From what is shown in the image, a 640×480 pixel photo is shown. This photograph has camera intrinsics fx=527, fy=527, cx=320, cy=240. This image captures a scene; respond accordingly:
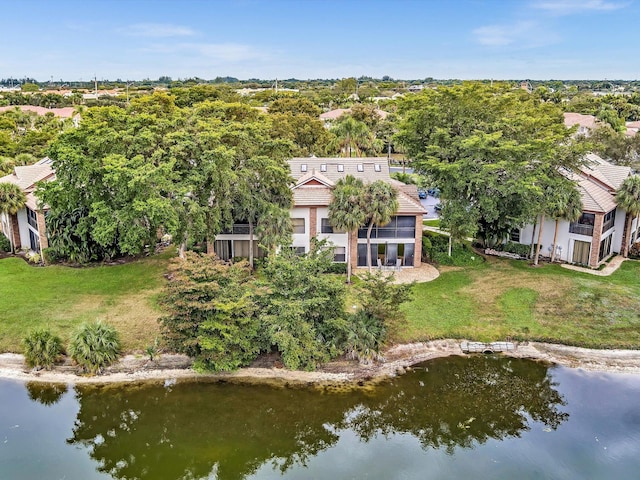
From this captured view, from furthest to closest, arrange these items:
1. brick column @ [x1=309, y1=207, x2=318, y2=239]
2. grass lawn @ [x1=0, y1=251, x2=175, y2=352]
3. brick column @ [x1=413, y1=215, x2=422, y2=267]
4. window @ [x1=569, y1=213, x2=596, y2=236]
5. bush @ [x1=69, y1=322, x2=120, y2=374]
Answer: window @ [x1=569, y1=213, x2=596, y2=236] < brick column @ [x1=413, y1=215, x2=422, y2=267] < brick column @ [x1=309, y1=207, x2=318, y2=239] < grass lawn @ [x1=0, y1=251, x2=175, y2=352] < bush @ [x1=69, y1=322, x2=120, y2=374]

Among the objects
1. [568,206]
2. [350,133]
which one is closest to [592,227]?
[568,206]

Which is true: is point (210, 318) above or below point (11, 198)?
below

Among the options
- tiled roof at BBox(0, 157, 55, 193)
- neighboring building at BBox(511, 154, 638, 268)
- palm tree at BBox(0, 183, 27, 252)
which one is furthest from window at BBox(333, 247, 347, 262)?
palm tree at BBox(0, 183, 27, 252)

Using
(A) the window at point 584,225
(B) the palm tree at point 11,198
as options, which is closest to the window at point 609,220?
(A) the window at point 584,225

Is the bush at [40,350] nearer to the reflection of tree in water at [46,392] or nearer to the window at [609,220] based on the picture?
the reflection of tree in water at [46,392]

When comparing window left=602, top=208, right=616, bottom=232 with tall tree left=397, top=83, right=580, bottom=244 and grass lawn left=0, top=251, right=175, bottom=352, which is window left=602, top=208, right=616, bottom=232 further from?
grass lawn left=0, top=251, right=175, bottom=352

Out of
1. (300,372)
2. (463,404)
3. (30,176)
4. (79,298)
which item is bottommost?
(463,404)

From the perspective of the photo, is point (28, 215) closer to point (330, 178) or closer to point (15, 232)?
point (15, 232)

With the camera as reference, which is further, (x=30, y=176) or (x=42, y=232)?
(x=30, y=176)
